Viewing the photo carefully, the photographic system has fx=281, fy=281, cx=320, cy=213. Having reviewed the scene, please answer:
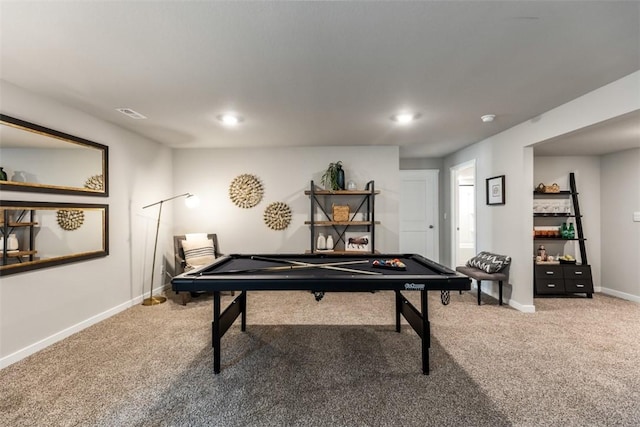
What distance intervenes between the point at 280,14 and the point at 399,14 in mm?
635

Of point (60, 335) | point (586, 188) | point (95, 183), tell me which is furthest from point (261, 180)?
point (586, 188)

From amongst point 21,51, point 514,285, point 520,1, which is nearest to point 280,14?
point 520,1

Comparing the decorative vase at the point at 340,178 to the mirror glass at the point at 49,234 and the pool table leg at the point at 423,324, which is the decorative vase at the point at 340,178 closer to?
the pool table leg at the point at 423,324

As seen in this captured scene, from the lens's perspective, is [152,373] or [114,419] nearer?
[114,419]

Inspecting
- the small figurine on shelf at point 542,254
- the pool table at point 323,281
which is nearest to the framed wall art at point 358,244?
the pool table at point 323,281

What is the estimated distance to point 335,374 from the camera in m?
2.09

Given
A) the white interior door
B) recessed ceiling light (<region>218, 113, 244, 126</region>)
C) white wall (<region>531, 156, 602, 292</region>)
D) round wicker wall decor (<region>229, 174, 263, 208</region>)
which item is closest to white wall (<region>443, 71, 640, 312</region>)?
the white interior door

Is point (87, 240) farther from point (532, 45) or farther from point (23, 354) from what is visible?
point (532, 45)

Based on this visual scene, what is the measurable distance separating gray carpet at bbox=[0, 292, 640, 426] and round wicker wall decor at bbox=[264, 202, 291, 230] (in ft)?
5.53

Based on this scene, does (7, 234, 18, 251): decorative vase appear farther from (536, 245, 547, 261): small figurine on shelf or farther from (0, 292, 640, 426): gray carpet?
(536, 245, 547, 261): small figurine on shelf

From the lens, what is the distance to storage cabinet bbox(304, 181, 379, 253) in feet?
14.1

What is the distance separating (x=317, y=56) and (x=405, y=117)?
1567 millimetres

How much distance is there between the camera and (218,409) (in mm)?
1736

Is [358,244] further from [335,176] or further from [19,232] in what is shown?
[19,232]
